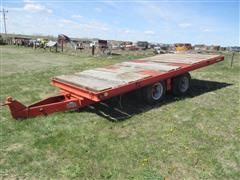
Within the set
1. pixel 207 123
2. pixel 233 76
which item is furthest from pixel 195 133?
pixel 233 76

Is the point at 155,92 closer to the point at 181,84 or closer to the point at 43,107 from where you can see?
the point at 181,84

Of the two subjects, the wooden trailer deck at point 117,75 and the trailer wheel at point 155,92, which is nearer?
the wooden trailer deck at point 117,75

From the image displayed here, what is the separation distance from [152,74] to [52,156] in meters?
3.88

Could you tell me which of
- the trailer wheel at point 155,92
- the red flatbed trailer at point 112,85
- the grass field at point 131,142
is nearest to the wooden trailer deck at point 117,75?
the red flatbed trailer at point 112,85

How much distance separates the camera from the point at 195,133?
648 centimetres

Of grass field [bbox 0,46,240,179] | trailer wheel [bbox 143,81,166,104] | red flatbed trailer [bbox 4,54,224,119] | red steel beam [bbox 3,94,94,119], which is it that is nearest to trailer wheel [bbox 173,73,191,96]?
red flatbed trailer [bbox 4,54,224,119]

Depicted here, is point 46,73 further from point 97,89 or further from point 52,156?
point 52,156

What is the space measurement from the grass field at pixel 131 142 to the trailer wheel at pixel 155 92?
26 centimetres

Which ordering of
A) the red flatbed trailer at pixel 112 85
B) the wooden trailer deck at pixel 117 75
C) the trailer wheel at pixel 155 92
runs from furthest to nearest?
the trailer wheel at pixel 155 92 < the wooden trailer deck at pixel 117 75 < the red flatbed trailer at pixel 112 85

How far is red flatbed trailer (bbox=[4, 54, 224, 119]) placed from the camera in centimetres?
711

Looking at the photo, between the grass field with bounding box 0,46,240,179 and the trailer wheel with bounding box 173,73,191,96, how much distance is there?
1.14 feet

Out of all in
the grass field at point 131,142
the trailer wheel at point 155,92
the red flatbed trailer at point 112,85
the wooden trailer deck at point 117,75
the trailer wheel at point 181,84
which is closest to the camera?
the grass field at point 131,142

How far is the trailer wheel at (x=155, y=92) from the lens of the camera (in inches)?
333

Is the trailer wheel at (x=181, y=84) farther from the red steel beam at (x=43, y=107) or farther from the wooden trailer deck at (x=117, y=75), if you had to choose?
the red steel beam at (x=43, y=107)
